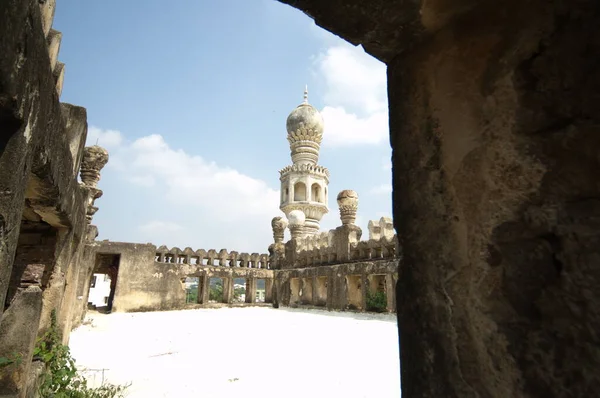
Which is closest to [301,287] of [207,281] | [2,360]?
[207,281]

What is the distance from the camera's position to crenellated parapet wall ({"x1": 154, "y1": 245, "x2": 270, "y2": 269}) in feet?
52.9

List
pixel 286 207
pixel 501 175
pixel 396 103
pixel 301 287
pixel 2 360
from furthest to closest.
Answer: pixel 286 207 < pixel 301 287 < pixel 2 360 < pixel 396 103 < pixel 501 175

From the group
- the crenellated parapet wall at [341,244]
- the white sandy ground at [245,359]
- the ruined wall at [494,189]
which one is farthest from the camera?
the crenellated parapet wall at [341,244]

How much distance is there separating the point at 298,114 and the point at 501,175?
95.1 feet

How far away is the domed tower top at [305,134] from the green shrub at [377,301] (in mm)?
17266

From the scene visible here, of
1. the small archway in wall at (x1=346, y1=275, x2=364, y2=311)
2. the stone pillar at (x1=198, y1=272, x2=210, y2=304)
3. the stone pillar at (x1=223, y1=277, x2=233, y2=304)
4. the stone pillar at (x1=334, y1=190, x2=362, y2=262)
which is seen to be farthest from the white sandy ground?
the stone pillar at (x1=223, y1=277, x2=233, y2=304)

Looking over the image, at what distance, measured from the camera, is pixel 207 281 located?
55.0ft

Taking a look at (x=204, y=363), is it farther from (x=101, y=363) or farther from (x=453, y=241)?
(x=453, y=241)

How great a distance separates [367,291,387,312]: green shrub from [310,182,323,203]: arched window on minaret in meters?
15.7

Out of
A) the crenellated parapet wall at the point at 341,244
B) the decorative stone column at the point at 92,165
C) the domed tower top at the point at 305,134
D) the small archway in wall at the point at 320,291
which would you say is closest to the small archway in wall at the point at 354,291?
the crenellated parapet wall at the point at 341,244

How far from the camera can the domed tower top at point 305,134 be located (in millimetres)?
28375

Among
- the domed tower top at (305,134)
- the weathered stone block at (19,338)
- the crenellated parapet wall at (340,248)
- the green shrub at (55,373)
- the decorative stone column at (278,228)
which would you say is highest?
the domed tower top at (305,134)

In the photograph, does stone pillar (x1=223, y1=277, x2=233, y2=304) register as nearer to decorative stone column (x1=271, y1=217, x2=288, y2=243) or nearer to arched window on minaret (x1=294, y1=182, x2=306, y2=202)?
decorative stone column (x1=271, y1=217, x2=288, y2=243)

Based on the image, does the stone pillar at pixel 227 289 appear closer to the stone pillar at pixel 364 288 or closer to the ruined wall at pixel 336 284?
the ruined wall at pixel 336 284
